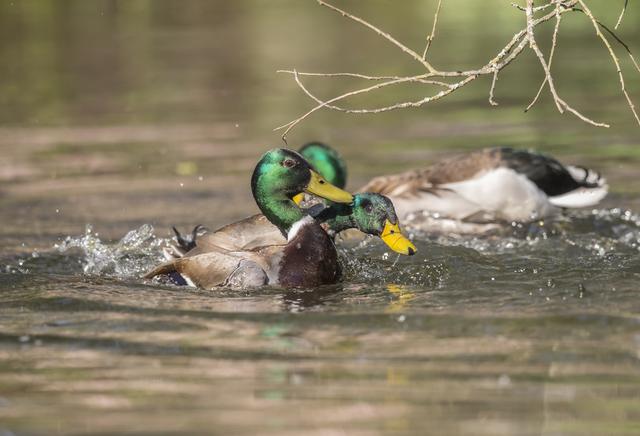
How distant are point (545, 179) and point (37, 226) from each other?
12.3 feet

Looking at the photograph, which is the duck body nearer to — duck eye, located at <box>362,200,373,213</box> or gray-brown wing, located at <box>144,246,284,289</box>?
gray-brown wing, located at <box>144,246,284,289</box>

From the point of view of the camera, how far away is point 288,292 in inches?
303

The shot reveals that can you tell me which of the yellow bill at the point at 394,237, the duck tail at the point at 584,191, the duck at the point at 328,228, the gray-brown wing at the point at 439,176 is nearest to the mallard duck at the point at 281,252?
the duck at the point at 328,228

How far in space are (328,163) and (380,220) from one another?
2592mm

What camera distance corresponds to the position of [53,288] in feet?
25.7

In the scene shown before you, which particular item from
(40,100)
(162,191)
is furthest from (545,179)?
(40,100)

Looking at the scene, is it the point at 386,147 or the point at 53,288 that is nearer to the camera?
the point at 53,288

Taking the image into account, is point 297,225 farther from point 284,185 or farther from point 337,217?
point 337,217

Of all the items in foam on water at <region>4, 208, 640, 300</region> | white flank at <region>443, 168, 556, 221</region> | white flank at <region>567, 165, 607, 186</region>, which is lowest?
foam on water at <region>4, 208, 640, 300</region>

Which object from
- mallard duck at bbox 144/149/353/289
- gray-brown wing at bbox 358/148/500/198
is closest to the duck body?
mallard duck at bbox 144/149/353/289

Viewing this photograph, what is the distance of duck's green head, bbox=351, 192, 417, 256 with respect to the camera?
8.15 metres

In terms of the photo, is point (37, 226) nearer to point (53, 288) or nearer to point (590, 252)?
point (53, 288)

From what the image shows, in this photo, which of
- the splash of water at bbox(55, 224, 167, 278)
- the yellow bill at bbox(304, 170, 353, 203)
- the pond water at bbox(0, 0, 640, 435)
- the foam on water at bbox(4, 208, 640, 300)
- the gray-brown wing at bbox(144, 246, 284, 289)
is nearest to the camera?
the pond water at bbox(0, 0, 640, 435)

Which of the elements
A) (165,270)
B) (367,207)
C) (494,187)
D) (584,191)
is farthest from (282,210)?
(584,191)
